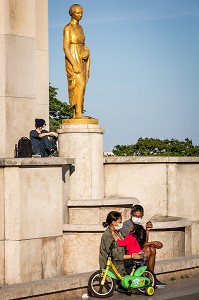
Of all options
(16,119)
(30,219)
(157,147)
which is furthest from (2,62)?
(157,147)

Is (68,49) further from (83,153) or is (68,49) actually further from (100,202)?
(100,202)

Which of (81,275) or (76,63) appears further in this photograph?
(76,63)

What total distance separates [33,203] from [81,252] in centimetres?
149

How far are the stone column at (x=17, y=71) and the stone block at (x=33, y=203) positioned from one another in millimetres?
2246

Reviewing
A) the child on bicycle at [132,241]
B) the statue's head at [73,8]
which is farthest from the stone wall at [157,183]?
the child on bicycle at [132,241]

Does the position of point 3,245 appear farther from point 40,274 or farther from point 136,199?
point 136,199

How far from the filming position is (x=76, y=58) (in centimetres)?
1948

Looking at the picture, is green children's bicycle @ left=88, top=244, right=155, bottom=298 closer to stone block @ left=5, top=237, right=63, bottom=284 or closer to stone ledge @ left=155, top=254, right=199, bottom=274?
stone block @ left=5, top=237, right=63, bottom=284

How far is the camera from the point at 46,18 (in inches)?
786

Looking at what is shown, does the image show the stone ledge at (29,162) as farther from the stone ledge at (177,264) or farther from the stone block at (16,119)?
the stone ledge at (177,264)

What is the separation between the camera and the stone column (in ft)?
57.8

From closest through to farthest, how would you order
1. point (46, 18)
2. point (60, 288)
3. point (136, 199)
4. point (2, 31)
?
point (60, 288), point (2, 31), point (136, 199), point (46, 18)

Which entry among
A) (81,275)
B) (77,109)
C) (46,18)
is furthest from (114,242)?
(46,18)

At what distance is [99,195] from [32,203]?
3945 mm
